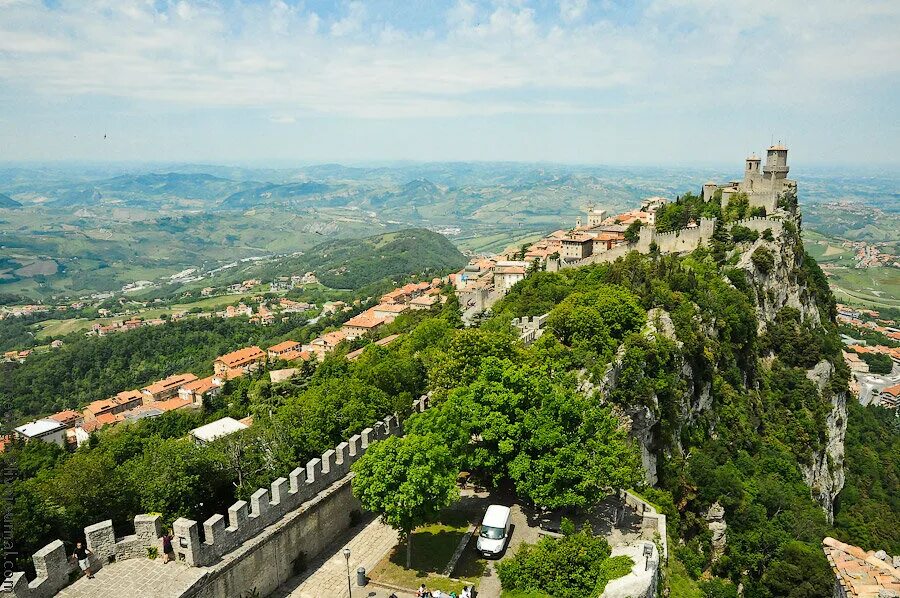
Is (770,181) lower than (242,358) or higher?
Answer: higher

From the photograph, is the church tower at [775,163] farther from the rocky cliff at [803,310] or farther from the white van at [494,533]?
the white van at [494,533]

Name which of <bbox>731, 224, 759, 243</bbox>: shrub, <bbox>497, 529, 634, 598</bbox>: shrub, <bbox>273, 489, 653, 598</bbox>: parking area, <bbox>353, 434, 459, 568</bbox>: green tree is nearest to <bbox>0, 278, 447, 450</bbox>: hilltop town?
<bbox>731, 224, 759, 243</bbox>: shrub

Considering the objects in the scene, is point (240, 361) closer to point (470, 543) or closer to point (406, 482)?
point (470, 543)

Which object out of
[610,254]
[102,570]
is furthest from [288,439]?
[610,254]

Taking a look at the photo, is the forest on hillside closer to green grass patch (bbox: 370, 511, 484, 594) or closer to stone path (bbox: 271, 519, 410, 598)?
green grass patch (bbox: 370, 511, 484, 594)

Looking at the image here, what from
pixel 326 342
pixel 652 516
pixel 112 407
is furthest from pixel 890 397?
pixel 112 407

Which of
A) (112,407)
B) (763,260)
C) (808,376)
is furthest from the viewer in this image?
(112,407)
